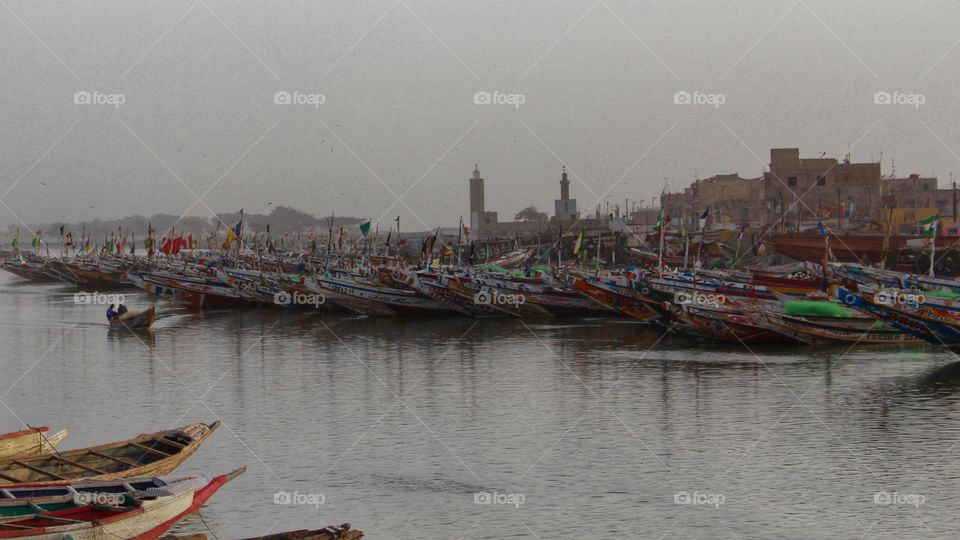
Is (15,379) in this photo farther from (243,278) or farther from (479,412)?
(243,278)

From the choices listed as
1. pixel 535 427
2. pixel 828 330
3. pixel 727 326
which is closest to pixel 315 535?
pixel 535 427

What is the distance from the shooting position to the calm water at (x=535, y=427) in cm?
1892

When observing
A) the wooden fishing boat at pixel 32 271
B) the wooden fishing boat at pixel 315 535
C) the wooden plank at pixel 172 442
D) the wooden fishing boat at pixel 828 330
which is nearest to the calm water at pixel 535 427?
the wooden fishing boat at pixel 828 330

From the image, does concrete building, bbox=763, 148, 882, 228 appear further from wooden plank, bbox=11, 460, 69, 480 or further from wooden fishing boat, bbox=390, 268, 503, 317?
wooden plank, bbox=11, 460, 69, 480

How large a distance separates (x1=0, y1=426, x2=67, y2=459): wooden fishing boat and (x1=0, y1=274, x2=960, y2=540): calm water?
2.74 m

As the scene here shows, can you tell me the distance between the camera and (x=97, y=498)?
15125 millimetres

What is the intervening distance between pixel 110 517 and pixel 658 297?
3199 centimetres

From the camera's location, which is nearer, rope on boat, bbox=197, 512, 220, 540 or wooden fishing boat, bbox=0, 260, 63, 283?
rope on boat, bbox=197, 512, 220, 540

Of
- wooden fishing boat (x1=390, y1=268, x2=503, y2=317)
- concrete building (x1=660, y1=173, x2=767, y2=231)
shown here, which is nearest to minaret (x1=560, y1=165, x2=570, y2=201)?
concrete building (x1=660, y1=173, x2=767, y2=231)

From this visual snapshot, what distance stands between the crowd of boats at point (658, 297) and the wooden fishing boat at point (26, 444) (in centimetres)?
2059

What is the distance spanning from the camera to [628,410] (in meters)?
27.7

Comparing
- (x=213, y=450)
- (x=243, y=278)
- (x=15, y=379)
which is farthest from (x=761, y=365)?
(x=243, y=278)

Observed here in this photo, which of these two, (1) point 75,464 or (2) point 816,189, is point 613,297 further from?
(2) point 816,189

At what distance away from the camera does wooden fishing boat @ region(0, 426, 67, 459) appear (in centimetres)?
1901
